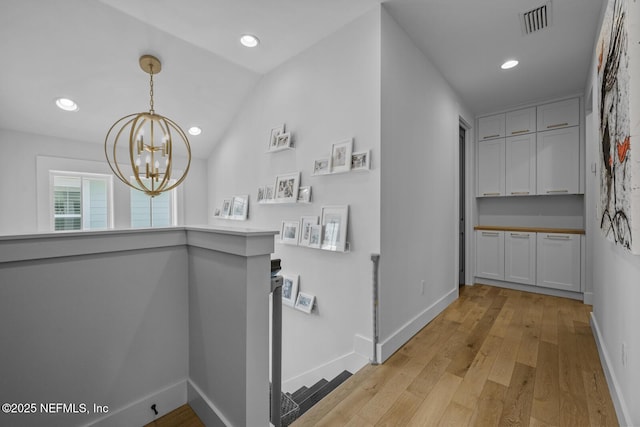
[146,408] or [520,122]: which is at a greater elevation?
[520,122]

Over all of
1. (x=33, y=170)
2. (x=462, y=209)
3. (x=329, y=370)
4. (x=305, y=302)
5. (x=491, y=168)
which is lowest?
(x=329, y=370)

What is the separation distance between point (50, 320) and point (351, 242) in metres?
1.86

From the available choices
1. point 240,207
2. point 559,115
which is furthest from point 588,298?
point 240,207

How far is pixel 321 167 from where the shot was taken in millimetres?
2596

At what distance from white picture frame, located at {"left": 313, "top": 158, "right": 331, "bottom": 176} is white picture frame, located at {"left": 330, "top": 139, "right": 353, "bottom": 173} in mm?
62

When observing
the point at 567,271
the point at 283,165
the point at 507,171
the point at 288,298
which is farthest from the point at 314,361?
the point at 507,171

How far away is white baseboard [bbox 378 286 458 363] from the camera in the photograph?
2.17 metres

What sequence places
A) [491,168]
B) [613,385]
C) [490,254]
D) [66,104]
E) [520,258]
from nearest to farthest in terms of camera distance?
[613,385]
[66,104]
[520,258]
[490,254]
[491,168]

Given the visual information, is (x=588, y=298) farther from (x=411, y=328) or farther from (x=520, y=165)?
(x=411, y=328)

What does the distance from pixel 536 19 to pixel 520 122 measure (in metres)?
2.02

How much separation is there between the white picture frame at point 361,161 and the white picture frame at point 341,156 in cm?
4

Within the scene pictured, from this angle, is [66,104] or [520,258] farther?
[520,258]

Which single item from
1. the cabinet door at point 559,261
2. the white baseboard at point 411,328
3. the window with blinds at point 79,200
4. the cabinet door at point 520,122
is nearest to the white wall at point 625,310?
the white baseboard at point 411,328

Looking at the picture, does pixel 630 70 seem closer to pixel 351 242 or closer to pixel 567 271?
pixel 351 242
